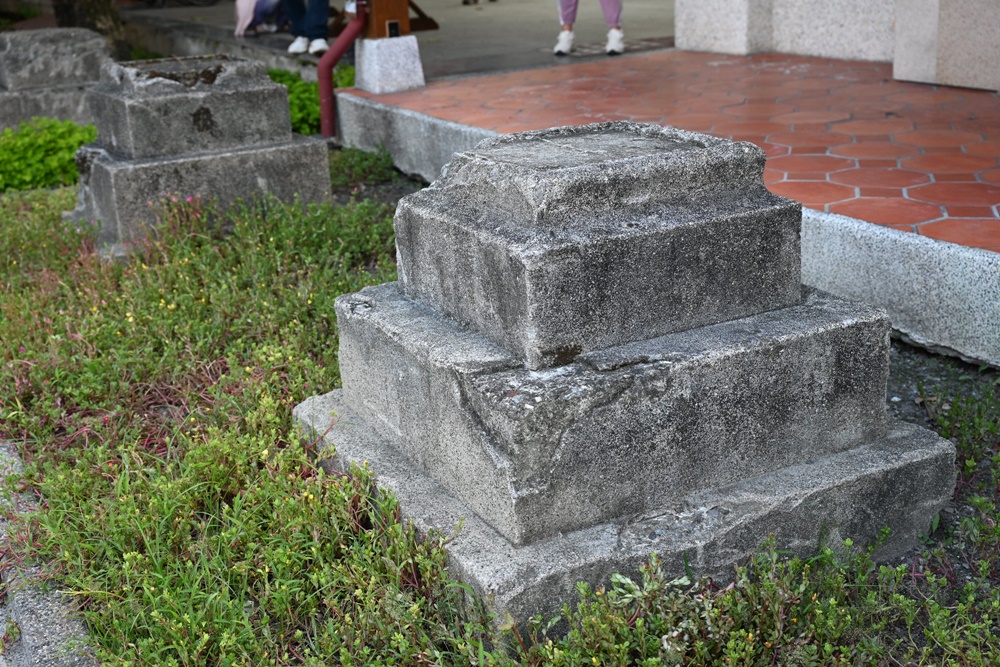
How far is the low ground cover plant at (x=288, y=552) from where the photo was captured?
7.59 ft

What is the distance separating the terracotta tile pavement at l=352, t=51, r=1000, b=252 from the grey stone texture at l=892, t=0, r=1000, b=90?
11cm

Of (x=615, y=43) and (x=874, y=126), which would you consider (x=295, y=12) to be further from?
(x=874, y=126)

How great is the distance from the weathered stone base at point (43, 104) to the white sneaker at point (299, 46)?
5.73ft

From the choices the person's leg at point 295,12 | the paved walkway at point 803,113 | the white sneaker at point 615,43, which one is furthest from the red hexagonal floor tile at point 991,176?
the person's leg at point 295,12

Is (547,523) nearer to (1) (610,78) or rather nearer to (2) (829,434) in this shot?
(2) (829,434)

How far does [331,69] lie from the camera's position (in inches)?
300

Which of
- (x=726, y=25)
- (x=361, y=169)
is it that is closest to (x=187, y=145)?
(x=361, y=169)

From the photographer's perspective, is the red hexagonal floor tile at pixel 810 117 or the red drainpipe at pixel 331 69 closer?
the red hexagonal floor tile at pixel 810 117

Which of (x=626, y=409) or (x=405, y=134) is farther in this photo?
(x=405, y=134)

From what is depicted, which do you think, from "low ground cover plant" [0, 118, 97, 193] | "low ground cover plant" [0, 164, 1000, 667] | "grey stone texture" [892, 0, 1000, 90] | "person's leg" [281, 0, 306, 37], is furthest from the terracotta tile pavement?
"person's leg" [281, 0, 306, 37]

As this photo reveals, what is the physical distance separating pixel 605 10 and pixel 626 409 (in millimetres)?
6904

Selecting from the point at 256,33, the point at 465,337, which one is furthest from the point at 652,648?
the point at 256,33

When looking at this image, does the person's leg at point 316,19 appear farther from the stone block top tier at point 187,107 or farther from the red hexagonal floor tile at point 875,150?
the red hexagonal floor tile at point 875,150

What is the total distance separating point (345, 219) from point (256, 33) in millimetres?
6123
